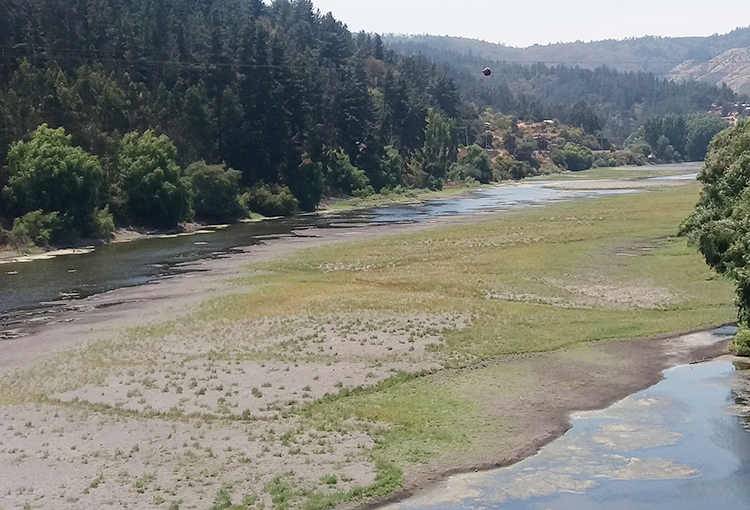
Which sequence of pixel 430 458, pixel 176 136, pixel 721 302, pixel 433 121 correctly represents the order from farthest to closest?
pixel 433 121, pixel 176 136, pixel 721 302, pixel 430 458

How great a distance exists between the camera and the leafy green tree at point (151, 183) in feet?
339

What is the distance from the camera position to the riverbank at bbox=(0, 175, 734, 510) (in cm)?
2473

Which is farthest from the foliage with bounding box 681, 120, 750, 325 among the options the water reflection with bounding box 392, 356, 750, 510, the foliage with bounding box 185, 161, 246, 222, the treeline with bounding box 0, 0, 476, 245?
the foliage with bounding box 185, 161, 246, 222

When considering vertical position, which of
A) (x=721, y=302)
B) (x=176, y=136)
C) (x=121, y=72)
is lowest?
(x=721, y=302)

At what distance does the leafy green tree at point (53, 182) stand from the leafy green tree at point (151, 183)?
10477 millimetres

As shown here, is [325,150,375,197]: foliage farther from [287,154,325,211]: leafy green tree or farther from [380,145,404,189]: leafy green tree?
[287,154,325,211]: leafy green tree

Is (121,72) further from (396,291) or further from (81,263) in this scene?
(396,291)

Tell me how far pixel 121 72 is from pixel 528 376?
107491 millimetres

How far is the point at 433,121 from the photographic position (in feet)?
652

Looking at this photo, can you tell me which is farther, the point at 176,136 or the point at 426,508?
the point at 176,136

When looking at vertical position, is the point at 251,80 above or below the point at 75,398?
above

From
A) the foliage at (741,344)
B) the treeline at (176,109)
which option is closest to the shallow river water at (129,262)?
the treeline at (176,109)

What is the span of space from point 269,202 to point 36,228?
46519 millimetres

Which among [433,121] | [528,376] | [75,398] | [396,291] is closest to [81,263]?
[396,291]
